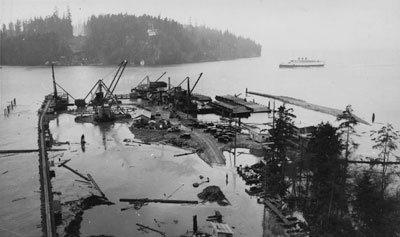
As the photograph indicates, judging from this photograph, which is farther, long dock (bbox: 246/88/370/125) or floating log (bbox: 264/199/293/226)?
long dock (bbox: 246/88/370/125)

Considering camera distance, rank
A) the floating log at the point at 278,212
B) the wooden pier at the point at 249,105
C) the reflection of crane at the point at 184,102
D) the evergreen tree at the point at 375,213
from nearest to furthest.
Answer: the evergreen tree at the point at 375,213 → the floating log at the point at 278,212 → the reflection of crane at the point at 184,102 → the wooden pier at the point at 249,105

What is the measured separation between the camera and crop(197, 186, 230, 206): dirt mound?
31375mm

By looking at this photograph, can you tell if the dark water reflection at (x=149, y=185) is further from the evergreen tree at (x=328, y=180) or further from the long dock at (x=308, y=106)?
the long dock at (x=308, y=106)

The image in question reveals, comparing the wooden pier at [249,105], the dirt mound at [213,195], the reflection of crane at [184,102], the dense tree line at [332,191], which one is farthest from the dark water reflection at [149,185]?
the wooden pier at [249,105]

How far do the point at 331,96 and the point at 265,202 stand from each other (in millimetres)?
85751

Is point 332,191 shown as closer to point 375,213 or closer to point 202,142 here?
point 375,213

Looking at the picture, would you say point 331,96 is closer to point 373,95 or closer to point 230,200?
point 373,95

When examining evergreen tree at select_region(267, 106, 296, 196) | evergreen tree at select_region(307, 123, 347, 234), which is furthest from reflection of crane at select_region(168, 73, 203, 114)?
evergreen tree at select_region(307, 123, 347, 234)

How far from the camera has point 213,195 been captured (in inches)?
1259

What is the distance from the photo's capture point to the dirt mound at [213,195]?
31.4m

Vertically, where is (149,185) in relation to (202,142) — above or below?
below

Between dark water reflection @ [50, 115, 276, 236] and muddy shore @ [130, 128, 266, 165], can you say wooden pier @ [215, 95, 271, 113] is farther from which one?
dark water reflection @ [50, 115, 276, 236]

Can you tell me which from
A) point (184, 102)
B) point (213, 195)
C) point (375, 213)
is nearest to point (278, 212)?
point (213, 195)

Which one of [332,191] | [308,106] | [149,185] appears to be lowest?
[149,185]
